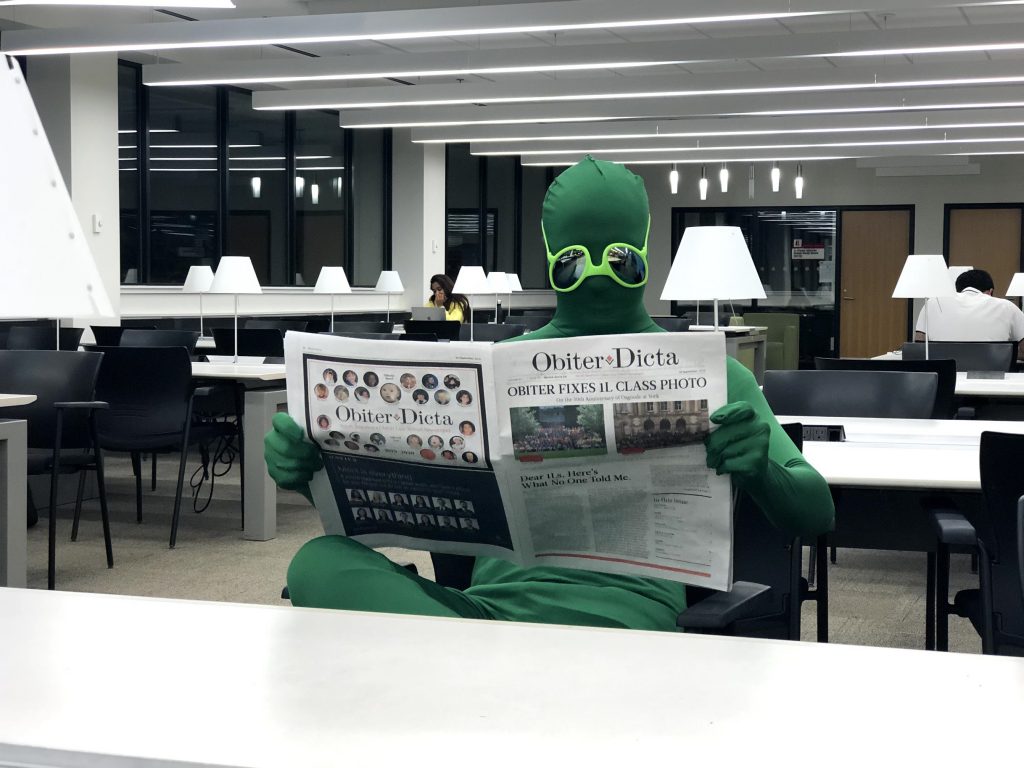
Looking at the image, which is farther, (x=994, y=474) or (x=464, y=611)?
(x=994, y=474)

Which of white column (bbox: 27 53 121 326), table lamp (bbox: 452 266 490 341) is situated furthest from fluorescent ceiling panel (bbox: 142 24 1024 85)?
table lamp (bbox: 452 266 490 341)

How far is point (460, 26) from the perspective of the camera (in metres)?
6.88

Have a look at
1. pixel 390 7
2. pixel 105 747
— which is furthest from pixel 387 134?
pixel 105 747

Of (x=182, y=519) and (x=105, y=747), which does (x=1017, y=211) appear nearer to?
(x=182, y=519)

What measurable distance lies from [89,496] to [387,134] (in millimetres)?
8455

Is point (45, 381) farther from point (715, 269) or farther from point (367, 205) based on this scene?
point (367, 205)

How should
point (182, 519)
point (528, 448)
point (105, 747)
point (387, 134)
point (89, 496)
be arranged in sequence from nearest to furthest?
1. point (105, 747)
2. point (528, 448)
3. point (182, 519)
4. point (89, 496)
5. point (387, 134)

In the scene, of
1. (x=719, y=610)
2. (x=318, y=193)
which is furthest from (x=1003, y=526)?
(x=318, y=193)

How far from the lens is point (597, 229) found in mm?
1909

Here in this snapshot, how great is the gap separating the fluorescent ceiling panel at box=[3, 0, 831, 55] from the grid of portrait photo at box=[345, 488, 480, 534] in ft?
17.2

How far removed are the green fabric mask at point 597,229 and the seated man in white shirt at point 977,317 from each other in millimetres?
4984

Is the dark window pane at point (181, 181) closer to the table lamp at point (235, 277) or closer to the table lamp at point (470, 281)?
the table lamp at point (470, 281)

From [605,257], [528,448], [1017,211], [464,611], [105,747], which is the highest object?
[1017,211]

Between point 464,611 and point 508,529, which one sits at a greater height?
point 508,529
